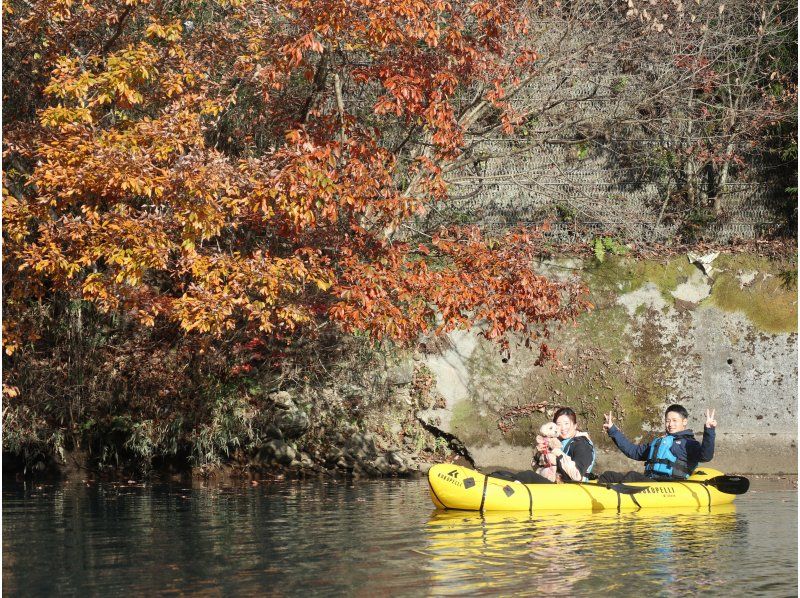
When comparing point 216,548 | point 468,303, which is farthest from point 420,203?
point 216,548

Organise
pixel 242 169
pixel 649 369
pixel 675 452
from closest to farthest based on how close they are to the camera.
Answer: pixel 242 169, pixel 675 452, pixel 649 369

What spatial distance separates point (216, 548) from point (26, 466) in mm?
8031

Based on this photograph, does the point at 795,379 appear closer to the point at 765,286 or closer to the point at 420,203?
the point at 765,286

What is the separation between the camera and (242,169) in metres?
12.0

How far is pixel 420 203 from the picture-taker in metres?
13.0

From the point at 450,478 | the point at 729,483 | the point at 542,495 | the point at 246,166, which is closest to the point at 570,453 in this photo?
the point at 542,495

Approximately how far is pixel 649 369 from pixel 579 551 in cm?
861

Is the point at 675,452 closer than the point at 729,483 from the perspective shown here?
No

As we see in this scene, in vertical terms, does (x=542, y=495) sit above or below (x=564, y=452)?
below

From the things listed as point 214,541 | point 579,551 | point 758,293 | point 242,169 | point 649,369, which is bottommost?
point 579,551

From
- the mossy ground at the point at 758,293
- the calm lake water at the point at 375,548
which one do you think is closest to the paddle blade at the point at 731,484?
the calm lake water at the point at 375,548

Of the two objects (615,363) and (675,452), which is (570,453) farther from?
(615,363)

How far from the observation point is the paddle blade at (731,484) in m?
11.8

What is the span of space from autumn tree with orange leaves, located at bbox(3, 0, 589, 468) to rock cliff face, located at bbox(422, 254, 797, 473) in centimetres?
261
